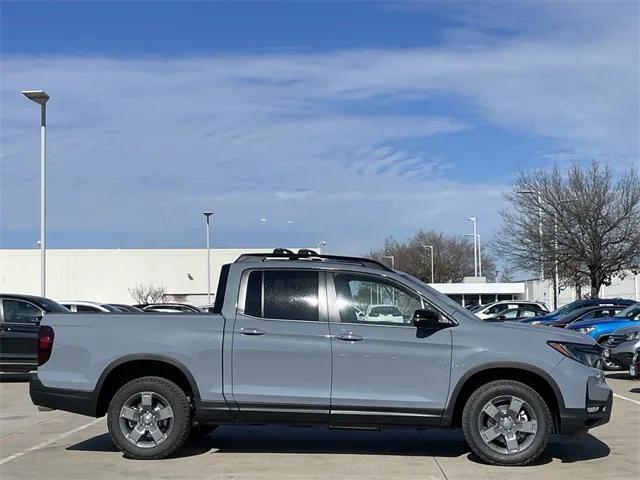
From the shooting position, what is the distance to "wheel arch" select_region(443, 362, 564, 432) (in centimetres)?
800

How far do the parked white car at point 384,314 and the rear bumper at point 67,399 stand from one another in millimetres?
2955

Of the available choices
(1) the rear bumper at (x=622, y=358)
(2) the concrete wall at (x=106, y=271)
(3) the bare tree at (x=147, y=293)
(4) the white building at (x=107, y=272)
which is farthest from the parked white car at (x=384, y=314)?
(2) the concrete wall at (x=106, y=271)

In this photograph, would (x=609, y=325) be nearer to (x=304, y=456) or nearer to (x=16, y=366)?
(x=304, y=456)

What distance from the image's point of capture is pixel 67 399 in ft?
27.5

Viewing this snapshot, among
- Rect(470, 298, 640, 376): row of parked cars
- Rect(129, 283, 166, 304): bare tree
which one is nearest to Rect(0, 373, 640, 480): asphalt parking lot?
Rect(470, 298, 640, 376): row of parked cars

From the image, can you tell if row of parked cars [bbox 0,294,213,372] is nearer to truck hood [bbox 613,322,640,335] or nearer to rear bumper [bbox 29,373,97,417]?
rear bumper [bbox 29,373,97,417]

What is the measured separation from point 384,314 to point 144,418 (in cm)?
270

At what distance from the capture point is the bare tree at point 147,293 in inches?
2400

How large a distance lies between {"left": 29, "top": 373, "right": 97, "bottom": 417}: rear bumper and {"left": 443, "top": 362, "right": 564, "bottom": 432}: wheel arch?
364cm

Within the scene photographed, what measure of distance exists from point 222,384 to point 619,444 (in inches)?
184

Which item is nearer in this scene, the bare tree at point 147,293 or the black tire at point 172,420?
the black tire at point 172,420

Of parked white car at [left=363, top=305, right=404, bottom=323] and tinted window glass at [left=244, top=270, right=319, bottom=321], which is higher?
tinted window glass at [left=244, top=270, right=319, bottom=321]

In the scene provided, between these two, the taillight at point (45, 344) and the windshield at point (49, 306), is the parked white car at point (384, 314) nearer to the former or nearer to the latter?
the taillight at point (45, 344)

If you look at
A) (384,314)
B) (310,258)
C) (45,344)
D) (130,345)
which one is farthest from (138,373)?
(384,314)
